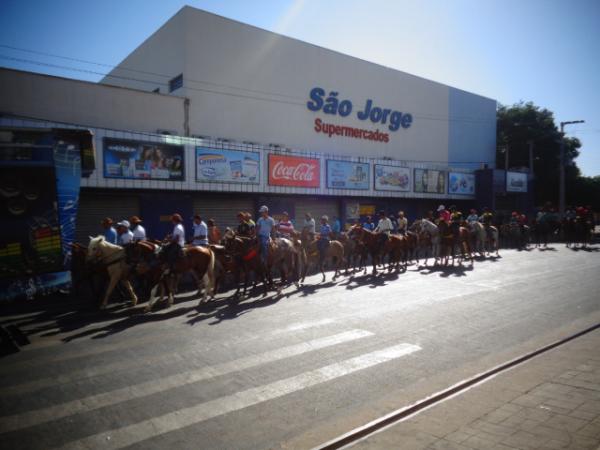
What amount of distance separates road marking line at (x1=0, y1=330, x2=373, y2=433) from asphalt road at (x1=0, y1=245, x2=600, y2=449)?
0.02 m

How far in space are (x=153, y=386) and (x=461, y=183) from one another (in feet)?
111

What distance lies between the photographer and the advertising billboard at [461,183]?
3303 cm

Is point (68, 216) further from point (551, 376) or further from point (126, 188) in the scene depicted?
point (551, 376)

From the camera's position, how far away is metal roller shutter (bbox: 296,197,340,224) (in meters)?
23.9

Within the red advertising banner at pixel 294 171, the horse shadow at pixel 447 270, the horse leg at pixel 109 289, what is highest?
the red advertising banner at pixel 294 171

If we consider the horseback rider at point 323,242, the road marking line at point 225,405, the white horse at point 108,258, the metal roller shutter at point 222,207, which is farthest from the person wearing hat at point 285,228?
the road marking line at point 225,405

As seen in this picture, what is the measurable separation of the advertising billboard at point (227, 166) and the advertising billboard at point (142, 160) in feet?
3.37

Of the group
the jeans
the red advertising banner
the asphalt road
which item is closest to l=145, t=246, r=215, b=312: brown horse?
the asphalt road

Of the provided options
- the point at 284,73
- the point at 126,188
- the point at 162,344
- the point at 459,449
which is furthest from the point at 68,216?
the point at 284,73

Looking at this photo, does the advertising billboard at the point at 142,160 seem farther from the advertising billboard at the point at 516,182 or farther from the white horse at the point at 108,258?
the advertising billboard at the point at 516,182

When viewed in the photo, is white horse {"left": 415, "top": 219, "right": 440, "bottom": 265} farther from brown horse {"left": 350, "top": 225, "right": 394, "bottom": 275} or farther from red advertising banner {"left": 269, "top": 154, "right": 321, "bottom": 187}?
red advertising banner {"left": 269, "top": 154, "right": 321, "bottom": 187}

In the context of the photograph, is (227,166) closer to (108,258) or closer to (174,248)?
(174,248)

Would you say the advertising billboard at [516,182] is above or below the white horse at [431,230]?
above

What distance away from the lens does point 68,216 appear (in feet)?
31.2
